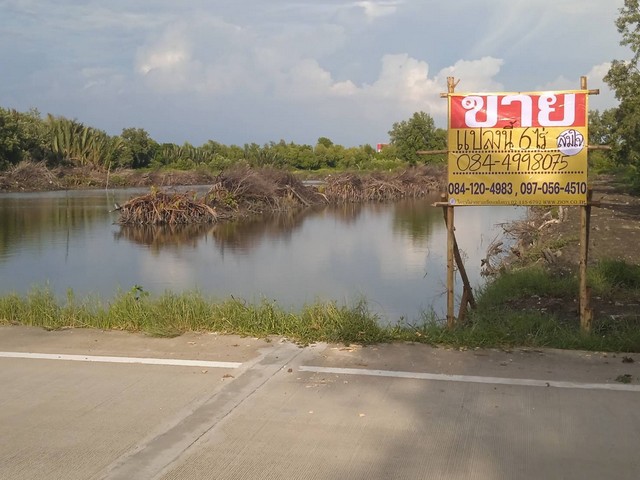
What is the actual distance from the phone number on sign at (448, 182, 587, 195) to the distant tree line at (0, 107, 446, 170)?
47.2 metres

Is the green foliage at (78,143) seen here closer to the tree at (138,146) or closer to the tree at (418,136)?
the tree at (138,146)

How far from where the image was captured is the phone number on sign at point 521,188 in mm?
8086

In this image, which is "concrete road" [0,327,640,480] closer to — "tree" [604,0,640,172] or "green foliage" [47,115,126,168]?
"tree" [604,0,640,172]

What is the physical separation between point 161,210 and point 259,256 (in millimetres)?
11126

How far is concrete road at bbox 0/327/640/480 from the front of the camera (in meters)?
4.79

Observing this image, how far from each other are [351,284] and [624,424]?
11.4 m


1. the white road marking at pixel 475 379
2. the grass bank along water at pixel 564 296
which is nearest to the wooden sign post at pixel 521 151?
the grass bank along water at pixel 564 296


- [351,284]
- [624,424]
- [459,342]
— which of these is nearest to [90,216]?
[351,284]

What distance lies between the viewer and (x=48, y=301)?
962cm

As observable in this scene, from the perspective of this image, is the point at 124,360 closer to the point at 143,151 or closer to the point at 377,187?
the point at 377,187

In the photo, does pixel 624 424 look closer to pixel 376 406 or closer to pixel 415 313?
pixel 376 406

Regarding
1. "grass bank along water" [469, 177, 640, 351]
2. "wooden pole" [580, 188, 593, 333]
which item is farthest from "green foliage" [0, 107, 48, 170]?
"wooden pole" [580, 188, 593, 333]

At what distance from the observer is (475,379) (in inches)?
254

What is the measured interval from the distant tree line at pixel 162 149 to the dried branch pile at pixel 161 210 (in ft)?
85.4
